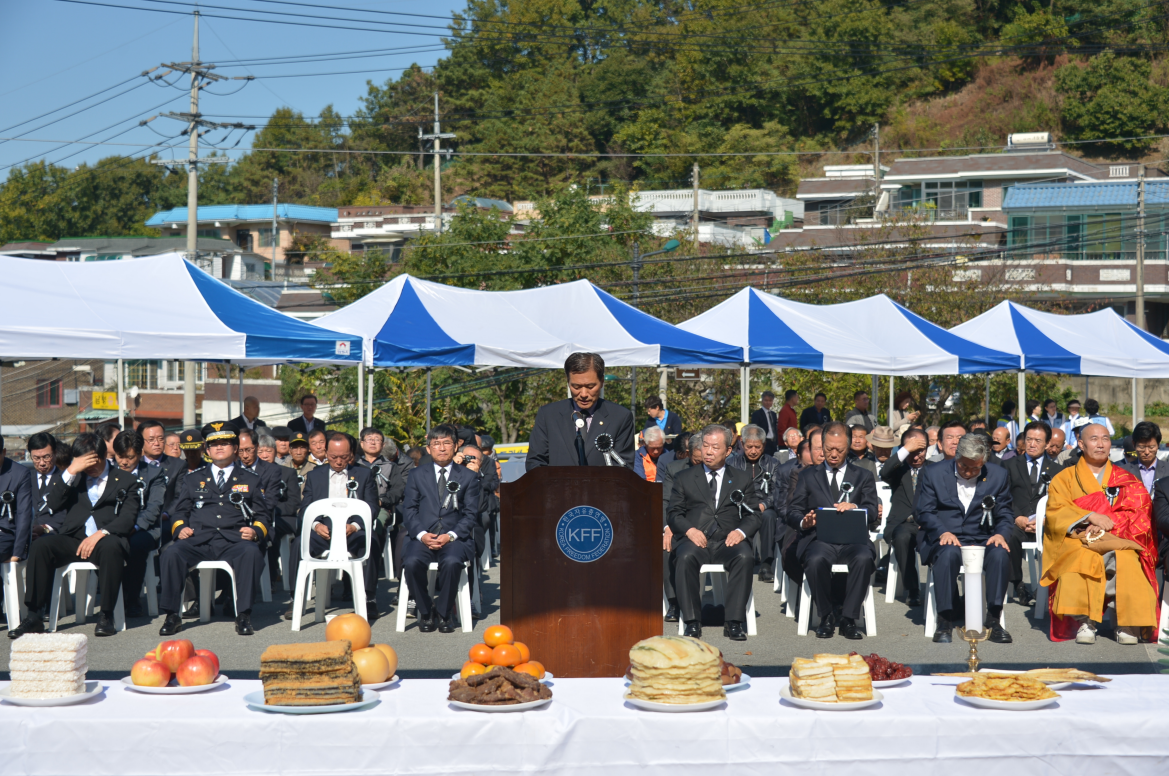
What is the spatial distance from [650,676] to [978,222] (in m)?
42.9

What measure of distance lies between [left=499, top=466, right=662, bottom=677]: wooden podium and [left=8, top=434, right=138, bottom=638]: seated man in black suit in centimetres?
470

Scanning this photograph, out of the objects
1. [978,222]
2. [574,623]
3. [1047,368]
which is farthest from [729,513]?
[978,222]

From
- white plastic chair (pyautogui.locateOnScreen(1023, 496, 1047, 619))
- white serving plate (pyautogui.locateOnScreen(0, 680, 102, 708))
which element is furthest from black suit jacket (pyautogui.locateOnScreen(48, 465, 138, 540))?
white plastic chair (pyautogui.locateOnScreen(1023, 496, 1047, 619))

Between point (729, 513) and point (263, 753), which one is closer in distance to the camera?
point (263, 753)

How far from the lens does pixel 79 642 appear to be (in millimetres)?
3230

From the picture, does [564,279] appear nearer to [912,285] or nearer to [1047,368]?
[912,285]

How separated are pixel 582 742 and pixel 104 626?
5.49 meters

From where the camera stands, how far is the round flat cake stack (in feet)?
10.2

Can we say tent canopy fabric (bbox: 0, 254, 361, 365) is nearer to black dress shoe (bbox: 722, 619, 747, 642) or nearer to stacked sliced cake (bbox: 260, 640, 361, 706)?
black dress shoe (bbox: 722, 619, 747, 642)

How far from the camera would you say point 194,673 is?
3.30 meters

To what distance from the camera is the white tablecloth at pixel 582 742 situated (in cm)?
298

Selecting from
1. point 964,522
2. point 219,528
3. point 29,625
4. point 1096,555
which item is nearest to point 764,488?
point 964,522

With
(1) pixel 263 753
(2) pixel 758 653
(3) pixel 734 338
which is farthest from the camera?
(3) pixel 734 338

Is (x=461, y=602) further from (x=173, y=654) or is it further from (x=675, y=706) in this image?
(x=675, y=706)
